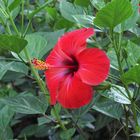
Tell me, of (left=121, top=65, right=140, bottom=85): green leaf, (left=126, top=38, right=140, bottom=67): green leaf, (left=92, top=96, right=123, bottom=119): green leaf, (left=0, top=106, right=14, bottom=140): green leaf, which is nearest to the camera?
(left=121, top=65, right=140, bottom=85): green leaf

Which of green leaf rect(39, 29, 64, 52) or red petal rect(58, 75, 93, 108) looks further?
green leaf rect(39, 29, 64, 52)

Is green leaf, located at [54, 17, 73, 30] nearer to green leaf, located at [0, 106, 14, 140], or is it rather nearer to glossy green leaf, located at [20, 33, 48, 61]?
glossy green leaf, located at [20, 33, 48, 61]

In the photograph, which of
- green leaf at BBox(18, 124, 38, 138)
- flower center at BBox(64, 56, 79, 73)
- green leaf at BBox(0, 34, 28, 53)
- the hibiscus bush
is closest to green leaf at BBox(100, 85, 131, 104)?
the hibiscus bush

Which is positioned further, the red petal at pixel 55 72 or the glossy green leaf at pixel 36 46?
the glossy green leaf at pixel 36 46

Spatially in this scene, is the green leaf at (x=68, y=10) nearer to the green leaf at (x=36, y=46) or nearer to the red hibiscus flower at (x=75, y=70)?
the green leaf at (x=36, y=46)

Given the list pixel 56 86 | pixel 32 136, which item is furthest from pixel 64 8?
pixel 32 136

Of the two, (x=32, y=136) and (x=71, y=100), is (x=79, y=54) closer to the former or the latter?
(x=71, y=100)

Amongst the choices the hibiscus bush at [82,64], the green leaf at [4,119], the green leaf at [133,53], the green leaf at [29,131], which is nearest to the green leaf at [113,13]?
A: the hibiscus bush at [82,64]
